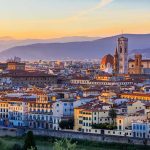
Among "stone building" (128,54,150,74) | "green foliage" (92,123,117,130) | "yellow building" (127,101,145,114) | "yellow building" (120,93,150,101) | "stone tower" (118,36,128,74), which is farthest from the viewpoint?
"stone building" (128,54,150,74)

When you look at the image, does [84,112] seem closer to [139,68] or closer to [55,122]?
[55,122]

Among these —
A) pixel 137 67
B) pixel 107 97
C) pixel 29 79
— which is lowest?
pixel 107 97

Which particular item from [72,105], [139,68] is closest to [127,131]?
[72,105]

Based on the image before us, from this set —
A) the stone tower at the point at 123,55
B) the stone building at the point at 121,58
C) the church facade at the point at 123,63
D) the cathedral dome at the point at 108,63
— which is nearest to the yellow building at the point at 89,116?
the church facade at the point at 123,63

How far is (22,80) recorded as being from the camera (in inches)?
2249

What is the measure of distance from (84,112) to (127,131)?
3041 mm

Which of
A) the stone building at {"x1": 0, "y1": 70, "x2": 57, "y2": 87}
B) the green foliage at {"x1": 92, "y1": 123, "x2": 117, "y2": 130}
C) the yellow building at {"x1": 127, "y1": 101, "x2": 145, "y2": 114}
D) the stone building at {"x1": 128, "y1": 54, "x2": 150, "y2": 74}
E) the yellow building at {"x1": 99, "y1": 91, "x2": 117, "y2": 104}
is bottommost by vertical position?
the green foliage at {"x1": 92, "y1": 123, "x2": 117, "y2": 130}

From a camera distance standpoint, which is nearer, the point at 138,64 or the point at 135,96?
the point at 135,96

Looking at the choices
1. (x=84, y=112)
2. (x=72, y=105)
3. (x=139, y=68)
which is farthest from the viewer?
(x=139, y=68)

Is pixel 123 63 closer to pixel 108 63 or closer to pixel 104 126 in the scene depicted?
pixel 108 63

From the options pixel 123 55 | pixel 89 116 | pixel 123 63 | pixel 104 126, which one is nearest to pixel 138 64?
pixel 123 63

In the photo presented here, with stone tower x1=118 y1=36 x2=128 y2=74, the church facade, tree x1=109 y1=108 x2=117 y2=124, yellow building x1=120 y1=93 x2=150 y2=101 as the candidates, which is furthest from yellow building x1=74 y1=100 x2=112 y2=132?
stone tower x1=118 y1=36 x2=128 y2=74

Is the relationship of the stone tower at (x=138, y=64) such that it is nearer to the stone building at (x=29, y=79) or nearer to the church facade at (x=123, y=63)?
the church facade at (x=123, y=63)

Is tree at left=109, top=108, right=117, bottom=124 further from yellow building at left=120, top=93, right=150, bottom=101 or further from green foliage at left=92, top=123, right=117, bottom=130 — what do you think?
yellow building at left=120, top=93, right=150, bottom=101
